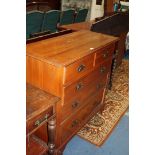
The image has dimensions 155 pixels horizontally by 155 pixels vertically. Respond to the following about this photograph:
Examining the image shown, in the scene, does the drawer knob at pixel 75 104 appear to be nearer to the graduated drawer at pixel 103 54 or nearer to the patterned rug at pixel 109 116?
the graduated drawer at pixel 103 54

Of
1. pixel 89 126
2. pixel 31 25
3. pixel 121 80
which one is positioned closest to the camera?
pixel 89 126

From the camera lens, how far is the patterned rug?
2187mm

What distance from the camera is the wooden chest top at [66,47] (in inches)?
54.5


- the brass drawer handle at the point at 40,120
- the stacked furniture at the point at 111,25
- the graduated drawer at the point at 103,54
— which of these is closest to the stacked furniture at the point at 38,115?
the brass drawer handle at the point at 40,120

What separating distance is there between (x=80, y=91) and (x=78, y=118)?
32 cm

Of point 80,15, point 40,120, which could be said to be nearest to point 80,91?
point 40,120

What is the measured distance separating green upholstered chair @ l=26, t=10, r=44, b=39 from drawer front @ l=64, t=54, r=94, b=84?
247 cm

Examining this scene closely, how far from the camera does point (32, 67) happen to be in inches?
57.9
